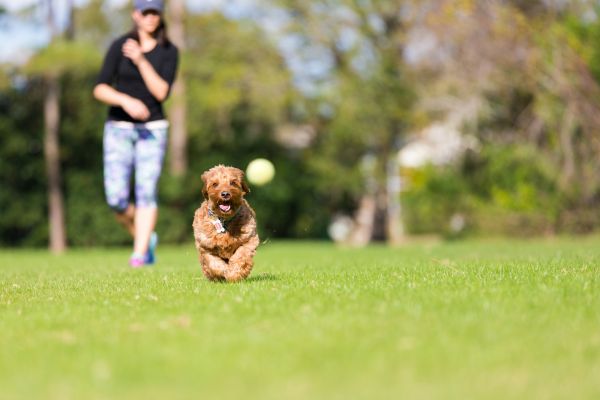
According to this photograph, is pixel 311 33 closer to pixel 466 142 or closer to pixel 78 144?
pixel 466 142

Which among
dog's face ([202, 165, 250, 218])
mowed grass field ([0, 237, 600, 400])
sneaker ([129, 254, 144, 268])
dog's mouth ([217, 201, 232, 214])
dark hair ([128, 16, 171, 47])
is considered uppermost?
dark hair ([128, 16, 171, 47])

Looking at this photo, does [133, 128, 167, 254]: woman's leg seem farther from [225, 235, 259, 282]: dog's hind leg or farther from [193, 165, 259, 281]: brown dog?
[225, 235, 259, 282]: dog's hind leg

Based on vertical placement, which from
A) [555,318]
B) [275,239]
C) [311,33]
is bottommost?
[275,239]

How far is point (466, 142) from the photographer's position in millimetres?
27250

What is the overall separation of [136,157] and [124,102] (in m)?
0.72

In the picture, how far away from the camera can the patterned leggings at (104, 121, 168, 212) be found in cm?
960

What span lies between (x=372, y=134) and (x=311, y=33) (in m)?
4.23

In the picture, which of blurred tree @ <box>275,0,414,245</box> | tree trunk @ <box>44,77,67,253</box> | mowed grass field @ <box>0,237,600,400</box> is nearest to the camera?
mowed grass field @ <box>0,237,600,400</box>

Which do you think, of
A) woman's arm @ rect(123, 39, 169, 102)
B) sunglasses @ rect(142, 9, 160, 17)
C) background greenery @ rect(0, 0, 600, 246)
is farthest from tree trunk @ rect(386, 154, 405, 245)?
sunglasses @ rect(142, 9, 160, 17)

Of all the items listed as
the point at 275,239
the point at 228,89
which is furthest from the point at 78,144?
the point at 275,239

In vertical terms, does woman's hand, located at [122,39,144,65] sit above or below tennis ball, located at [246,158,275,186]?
above

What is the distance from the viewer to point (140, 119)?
9477mm

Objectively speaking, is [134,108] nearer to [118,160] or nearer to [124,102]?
[124,102]

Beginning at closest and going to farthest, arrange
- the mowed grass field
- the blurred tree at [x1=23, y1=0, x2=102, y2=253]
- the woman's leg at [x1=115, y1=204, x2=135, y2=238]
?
the mowed grass field
the woman's leg at [x1=115, y1=204, x2=135, y2=238]
the blurred tree at [x1=23, y1=0, x2=102, y2=253]
